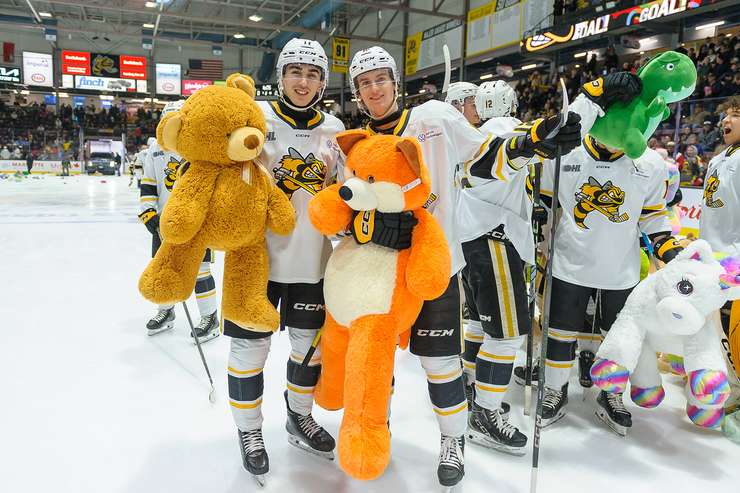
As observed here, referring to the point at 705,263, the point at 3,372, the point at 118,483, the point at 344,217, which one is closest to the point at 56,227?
the point at 3,372

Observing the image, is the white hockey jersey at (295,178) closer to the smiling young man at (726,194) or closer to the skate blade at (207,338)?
the skate blade at (207,338)

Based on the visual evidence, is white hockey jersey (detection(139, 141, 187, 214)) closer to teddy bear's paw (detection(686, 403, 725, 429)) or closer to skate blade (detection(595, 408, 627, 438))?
skate blade (detection(595, 408, 627, 438))

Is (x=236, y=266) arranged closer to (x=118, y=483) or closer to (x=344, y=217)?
(x=344, y=217)

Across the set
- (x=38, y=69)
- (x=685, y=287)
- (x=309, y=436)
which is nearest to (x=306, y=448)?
(x=309, y=436)

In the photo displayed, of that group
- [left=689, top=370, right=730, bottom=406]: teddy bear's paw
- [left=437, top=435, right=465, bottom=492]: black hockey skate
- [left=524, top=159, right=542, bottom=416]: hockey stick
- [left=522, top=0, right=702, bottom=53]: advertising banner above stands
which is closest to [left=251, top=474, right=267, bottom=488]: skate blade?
[left=437, top=435, right=465, bottom=492]: black hockey skate

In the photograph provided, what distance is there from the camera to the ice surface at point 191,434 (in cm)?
193

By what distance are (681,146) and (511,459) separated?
5.64 meters

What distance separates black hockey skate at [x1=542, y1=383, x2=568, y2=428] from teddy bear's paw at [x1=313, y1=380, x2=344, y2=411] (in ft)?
3.51

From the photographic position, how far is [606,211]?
2287mm

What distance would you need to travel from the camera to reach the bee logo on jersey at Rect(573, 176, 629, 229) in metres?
2.27

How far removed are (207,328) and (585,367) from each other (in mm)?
2398

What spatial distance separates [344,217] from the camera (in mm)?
1698

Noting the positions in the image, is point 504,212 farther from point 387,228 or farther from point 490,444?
point 490,444

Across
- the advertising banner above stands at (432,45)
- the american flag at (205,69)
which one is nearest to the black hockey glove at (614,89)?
the advertising banner above stands at (432,45)
